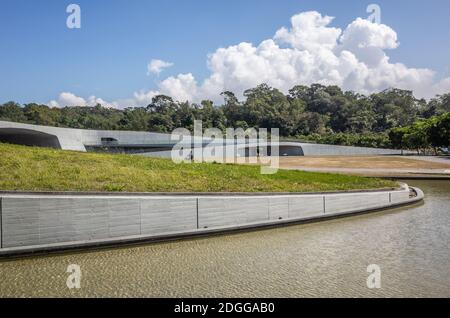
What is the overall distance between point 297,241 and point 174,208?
3.33 m

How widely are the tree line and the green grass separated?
65.1 meters

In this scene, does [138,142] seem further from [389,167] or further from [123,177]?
Result: [123,177]

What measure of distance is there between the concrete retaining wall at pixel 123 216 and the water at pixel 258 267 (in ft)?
1.74

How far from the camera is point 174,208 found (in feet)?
32.7

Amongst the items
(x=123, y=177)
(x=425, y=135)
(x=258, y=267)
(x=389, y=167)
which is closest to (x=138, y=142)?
(x=389, y=167)

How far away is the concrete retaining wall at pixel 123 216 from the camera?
8148mm

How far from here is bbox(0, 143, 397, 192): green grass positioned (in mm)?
11164

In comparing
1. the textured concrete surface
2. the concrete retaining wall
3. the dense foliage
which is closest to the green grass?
the concrete retaining wall

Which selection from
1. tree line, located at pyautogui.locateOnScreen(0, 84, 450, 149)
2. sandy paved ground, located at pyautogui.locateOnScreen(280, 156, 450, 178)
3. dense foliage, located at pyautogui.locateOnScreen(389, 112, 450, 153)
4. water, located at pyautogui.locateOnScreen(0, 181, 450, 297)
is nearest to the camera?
water, located at pyautogui.locateOnScreen(0, 181, 450, 297)

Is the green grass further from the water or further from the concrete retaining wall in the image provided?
the water

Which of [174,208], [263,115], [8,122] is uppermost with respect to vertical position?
[263,115]

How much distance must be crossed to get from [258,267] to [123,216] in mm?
3793
